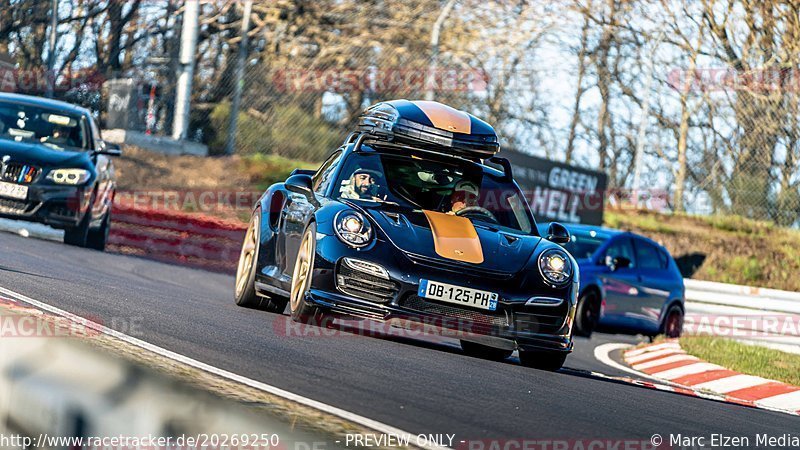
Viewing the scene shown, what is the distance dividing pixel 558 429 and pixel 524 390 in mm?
1336

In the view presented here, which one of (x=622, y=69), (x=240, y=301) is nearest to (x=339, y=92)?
(x=622, y=69)

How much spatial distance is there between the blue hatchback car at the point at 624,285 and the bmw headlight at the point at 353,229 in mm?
7035

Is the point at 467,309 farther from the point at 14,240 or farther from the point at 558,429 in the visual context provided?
the point at 14,240

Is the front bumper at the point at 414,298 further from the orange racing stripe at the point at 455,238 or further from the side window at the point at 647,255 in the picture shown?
the side window at the point at 647,255

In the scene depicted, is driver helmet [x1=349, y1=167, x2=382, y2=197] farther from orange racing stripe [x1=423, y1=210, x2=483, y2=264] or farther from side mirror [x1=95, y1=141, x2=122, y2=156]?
side mirror [x1=95, y1=141, x2=122, y2=156]

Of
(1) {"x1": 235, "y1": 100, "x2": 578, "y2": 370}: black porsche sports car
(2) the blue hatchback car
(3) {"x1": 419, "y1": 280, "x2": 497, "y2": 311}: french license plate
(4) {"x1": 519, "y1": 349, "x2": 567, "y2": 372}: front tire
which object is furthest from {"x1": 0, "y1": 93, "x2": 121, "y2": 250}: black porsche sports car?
(3) {"x1": 419, "y1": 280, "x2": 497, "y2": 311}: french license plate

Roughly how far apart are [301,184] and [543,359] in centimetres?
203

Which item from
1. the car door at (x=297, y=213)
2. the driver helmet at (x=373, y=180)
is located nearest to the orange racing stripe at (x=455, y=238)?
the driver helmet at (x=373, y=180)

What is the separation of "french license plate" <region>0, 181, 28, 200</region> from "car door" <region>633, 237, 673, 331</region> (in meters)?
7.15

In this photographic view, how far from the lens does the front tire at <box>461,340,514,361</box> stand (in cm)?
895

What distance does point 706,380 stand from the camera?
1087cm

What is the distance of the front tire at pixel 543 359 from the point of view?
827 cm

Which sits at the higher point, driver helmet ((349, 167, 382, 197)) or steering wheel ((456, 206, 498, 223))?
driver helmet ((349, 167, 382, 197))

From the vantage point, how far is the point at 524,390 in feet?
21.7
